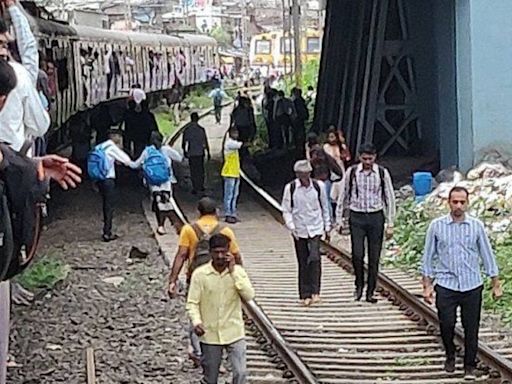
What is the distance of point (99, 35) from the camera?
30.3 meters

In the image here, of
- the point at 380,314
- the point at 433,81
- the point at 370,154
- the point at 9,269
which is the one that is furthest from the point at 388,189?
the point at 433,81

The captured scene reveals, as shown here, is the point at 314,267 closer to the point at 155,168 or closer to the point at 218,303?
the point at 218,303

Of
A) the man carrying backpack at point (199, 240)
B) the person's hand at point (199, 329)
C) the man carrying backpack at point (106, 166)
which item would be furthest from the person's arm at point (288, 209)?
the man carrying backpack at point (106, 166)

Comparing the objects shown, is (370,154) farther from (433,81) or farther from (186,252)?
(433,81)

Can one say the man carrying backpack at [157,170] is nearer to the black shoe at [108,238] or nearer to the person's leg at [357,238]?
the black shoe at [108,238]

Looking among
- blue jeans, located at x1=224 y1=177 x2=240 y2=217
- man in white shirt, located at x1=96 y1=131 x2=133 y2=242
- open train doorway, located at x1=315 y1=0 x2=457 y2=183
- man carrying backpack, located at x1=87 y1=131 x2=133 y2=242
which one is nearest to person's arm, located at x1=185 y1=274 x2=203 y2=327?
man in white shirt, located at x1=96 y1=131 x2=133 y2=242

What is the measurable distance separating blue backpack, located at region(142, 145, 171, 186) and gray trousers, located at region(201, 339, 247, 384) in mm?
8760

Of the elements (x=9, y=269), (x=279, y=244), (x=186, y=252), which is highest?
(x=9, y=269)

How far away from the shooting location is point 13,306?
40.1 ft

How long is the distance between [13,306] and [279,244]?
6.32 m

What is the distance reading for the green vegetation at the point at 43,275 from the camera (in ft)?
44.1

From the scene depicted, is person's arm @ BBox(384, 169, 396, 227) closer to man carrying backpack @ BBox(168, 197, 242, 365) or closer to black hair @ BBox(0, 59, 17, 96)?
A: man carrying backpack @ BBox(168, 197, 242, 365)

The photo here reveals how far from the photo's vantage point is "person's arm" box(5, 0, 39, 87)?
7398mm

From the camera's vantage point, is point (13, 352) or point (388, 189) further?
point (388, 189)
